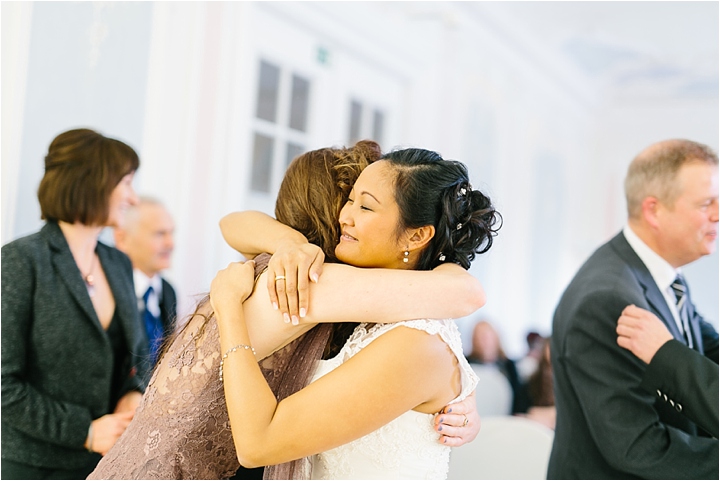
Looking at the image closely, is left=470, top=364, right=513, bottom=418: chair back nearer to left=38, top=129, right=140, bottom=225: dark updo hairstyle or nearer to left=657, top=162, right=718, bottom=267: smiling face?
left=657, top=162, right=718, bottom=267: smiling face

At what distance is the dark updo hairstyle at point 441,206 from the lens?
66.5 inches

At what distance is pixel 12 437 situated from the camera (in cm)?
222

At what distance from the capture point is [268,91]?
173 inches

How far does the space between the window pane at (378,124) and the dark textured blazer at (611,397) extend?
10.4ft

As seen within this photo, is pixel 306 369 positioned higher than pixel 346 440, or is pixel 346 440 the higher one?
pixel 306 369

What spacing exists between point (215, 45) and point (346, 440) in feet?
9.44

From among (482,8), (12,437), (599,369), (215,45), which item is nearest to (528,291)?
(482,8)

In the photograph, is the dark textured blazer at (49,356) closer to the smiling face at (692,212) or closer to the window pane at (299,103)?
the smiling face at (692,212)

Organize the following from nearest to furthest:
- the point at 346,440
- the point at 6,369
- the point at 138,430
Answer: the point at 346,440 < the point at 138,430 < the point at 6,369

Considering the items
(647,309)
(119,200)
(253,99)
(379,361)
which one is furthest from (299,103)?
(379,361)

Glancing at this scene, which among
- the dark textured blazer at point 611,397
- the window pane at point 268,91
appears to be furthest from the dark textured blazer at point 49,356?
the window pane at point 268,91

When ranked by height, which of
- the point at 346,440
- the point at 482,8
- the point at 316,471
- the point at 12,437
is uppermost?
the point at 482,8

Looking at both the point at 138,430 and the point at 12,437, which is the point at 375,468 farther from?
the point at 12,437

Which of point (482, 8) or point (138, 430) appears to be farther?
point (482, 8)
